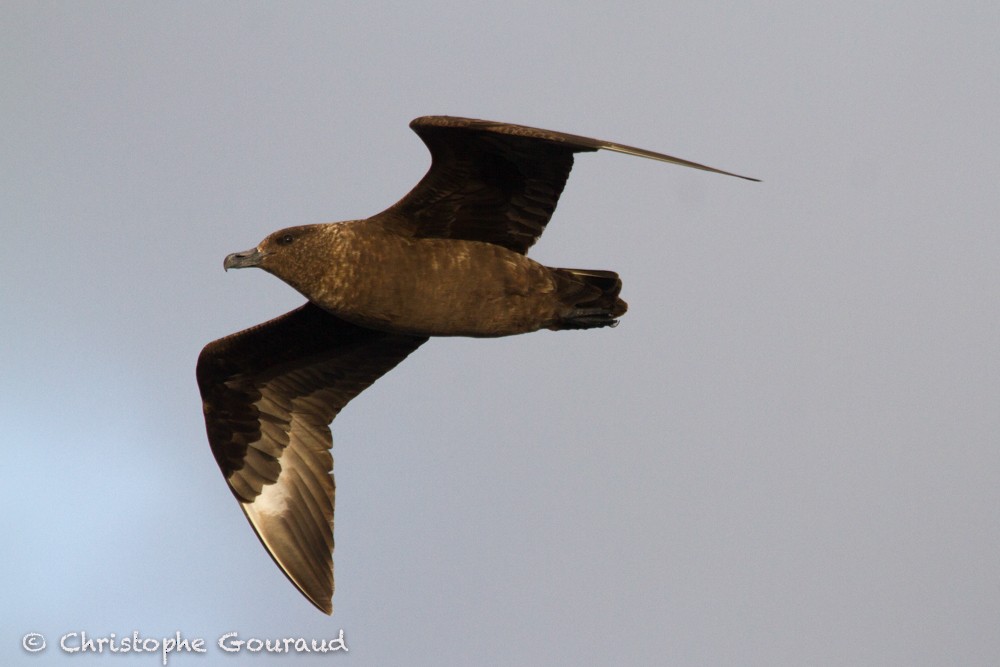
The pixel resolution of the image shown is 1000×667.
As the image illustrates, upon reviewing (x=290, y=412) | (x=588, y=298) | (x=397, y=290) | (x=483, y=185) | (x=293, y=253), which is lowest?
(x=290, y=412)

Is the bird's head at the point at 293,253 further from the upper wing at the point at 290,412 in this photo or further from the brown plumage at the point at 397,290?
the upper wing at the point at 290,412

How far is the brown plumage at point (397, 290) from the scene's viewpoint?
32.2 feet

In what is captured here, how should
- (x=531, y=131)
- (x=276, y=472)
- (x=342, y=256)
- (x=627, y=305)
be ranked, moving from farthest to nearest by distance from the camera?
(x=276, y=472), (x=627, y=305), (x=342, y=256), (x=531, y=131)

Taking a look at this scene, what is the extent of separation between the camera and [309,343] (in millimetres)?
11320

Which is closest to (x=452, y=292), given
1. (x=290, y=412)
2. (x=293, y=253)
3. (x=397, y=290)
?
(x=397, y=290)

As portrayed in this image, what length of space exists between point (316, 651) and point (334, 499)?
42.0 inches

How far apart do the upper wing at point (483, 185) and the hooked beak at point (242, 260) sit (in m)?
0.83

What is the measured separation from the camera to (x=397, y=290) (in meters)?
9.85

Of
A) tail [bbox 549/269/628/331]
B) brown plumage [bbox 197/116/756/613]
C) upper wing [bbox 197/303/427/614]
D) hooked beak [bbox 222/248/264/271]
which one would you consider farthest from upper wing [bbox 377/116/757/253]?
upper wing [bbox 197/303/427/614]

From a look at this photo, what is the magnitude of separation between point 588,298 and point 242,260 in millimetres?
2176

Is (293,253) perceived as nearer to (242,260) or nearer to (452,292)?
(242,260)

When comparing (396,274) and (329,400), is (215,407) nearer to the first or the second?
(329,400)

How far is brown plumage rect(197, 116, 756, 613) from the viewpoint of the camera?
983cm

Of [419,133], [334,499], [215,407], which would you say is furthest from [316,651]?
[419,133]
